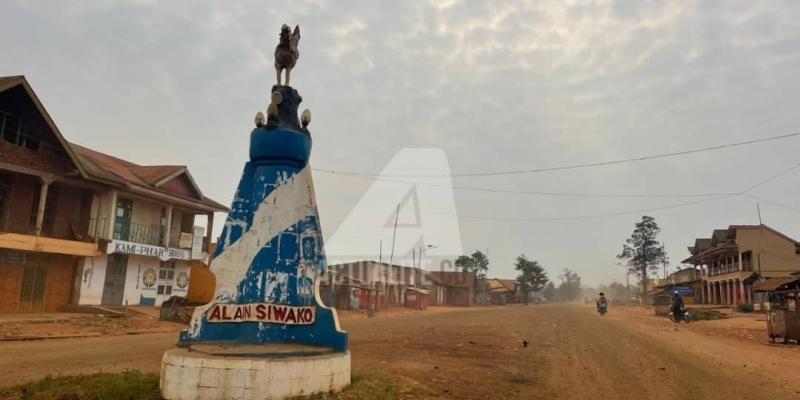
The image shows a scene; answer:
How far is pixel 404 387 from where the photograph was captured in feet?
25.4

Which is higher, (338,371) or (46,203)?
(46,203)

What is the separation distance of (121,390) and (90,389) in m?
0.43

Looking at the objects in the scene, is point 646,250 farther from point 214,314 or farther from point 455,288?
point 214,314

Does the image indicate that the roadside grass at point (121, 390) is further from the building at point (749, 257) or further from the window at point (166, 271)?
the building at point (749, 257)

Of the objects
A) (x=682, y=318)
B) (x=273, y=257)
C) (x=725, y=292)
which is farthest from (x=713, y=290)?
(x=273, y=257)

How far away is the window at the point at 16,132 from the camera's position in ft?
66.3

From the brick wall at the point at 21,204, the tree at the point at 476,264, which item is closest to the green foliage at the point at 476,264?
the tree at the point at 476,264

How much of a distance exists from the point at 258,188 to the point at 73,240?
2035cm

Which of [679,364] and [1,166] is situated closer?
[679,364]

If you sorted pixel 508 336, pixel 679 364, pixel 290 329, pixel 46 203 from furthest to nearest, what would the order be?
pixel 46 203
pixel 508 336
pixel 679 364
pixel 290 329

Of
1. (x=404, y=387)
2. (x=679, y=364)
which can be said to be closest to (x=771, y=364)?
(x=679, y=364)

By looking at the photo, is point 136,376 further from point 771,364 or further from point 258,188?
point 771,364

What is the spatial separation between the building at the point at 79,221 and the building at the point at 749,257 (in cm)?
4473

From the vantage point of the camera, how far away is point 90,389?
6539 millimetres
